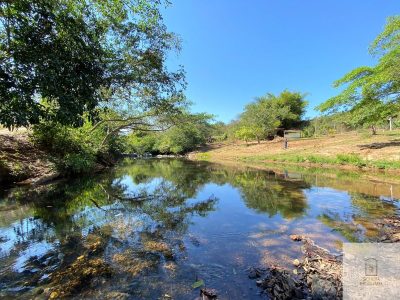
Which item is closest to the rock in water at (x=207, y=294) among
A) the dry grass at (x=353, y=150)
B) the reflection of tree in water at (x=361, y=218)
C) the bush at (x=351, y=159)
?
the reflection of tree in water at (x=361, y=218)

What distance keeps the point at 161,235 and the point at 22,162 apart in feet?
35.7

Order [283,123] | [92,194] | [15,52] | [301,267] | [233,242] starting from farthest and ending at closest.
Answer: [283,123], [92,194], [233,242], [15,52], [301,267]

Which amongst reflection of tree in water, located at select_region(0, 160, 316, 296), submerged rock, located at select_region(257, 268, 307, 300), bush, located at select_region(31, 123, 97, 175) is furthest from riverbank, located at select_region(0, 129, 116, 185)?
submerged rock, located at select_region(257, 268, 307, 300)

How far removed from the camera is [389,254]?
14.6 feet

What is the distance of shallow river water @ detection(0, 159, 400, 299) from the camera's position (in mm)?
3766

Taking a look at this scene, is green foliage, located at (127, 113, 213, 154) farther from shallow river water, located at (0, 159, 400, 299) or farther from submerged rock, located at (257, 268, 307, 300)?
submerged rock, located at (257, 268, 307, 300)

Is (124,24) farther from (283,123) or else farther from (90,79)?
(283,123)

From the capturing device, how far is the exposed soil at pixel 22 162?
11.9 meters

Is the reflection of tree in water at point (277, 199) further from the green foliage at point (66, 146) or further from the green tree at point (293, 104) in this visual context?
the green tree at point (293, 104)

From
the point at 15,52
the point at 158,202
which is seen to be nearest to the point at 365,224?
the point at 158,202

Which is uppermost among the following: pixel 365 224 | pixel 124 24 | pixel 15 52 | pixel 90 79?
pixel 124 24

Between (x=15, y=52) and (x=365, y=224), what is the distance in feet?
29.9
